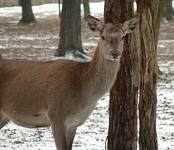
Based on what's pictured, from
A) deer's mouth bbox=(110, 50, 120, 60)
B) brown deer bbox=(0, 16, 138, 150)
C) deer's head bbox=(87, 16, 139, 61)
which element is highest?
deer's head bbox=(87, 16, 139, 61)

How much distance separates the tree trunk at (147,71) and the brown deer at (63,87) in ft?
2.89

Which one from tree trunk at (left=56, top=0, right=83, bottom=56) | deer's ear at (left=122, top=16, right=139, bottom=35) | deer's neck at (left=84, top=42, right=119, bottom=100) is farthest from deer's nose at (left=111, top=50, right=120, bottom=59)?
tree trunk at (left=56, top=0, right=83, bottom=56)

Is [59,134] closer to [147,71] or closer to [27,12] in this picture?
[147,71]

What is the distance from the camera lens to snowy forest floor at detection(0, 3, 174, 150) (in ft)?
28.7

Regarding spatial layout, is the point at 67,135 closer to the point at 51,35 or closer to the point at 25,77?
the point at 25,77

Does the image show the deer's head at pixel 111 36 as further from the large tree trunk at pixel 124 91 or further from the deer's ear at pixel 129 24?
the large tree trunk at pixel 124 91

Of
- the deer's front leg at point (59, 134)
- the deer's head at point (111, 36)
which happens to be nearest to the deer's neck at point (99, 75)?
the deer's head at point (111, 36)

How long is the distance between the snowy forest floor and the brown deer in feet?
5.39

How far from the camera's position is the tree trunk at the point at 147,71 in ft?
23.1

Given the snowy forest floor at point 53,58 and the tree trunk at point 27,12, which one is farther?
the tree trunk at point 27,12

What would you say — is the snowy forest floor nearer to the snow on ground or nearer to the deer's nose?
the deer's nose

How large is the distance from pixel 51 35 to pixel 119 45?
2339cm

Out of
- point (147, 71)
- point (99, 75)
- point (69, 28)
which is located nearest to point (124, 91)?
point (147, 71)

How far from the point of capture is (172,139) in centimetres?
904
